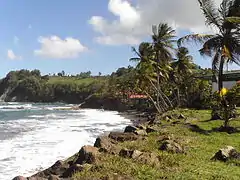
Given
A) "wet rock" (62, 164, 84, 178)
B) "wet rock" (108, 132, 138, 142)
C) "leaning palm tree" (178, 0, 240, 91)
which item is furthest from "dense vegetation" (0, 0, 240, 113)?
"wet rock" (62, 164, 84, 178)

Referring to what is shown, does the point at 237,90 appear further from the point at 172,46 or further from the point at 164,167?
the point at 172,46

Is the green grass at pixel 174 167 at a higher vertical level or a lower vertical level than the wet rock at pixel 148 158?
lower

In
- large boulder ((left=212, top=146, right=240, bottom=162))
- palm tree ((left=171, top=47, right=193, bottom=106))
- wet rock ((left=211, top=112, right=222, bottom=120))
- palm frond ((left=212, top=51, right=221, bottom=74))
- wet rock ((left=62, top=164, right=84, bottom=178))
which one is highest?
palm tree ((left=171, top=47, right=193, bottom=106))

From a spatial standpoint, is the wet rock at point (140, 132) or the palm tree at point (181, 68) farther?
the palm tree at point (181, 68)

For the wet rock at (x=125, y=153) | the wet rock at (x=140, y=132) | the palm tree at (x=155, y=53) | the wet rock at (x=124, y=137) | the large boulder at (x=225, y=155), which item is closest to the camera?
the wet rock at (x=125, y=153)

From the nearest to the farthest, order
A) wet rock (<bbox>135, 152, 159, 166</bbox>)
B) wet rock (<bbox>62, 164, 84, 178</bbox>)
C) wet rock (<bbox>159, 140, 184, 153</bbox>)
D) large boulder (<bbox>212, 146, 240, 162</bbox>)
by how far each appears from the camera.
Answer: wet rock (<bbox>62, 164, 84, 178</bbox>) < wet rock (<bbox>135, 152, 159, 166</bbox>) < large boulder (<bbox>212, 146, 240, 162</bbox>) < wet rock (<bbox>159, 140, 184, 153</bbox>)

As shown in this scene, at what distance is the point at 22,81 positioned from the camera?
146500 millimetres

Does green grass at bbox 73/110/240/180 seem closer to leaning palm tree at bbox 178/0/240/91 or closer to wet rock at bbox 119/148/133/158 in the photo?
wet rock at bbox 119/148/133/158

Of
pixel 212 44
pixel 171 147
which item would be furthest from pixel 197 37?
pixel 171 147

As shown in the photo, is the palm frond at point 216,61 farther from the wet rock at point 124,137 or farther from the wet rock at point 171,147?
the wet rock at point 171,147

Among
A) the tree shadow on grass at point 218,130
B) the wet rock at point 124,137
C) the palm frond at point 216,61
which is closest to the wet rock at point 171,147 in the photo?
the wet rock at point 124,137

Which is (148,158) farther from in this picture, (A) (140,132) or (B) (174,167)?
(A) (140,132)

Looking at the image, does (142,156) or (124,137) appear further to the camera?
(124,137)

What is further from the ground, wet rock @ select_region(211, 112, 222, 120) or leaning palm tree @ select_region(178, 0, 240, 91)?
leaning palm tree @ select_region(178, 0, 240, 91)
